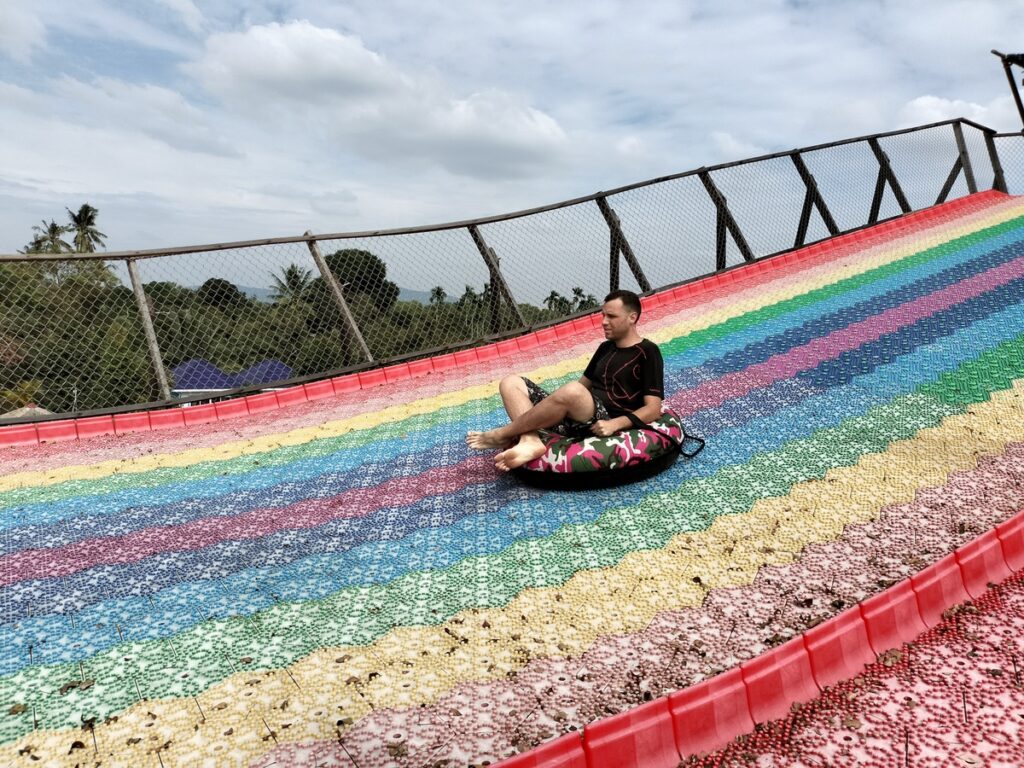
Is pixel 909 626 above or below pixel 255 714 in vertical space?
below

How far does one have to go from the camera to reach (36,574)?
3932 millimetres

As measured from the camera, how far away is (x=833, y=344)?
687 cm

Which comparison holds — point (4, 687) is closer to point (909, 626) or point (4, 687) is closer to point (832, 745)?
point (832, 745)

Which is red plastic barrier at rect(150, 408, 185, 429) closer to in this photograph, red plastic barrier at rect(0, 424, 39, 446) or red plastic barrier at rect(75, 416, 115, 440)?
red plastic barrier at rect(75, 416, 115, 440)

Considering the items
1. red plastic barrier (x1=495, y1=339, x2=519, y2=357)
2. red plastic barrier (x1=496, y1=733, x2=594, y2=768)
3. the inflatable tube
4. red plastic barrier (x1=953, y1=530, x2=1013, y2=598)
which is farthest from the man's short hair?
red plastic barrier (x1=495, y1=339, x2=519, y2=357)

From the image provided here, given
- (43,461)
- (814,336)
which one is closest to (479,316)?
(814,336)

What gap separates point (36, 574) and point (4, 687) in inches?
50.2

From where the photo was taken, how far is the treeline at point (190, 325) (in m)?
7.53

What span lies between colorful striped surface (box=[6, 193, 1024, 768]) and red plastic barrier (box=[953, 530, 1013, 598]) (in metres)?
0.16

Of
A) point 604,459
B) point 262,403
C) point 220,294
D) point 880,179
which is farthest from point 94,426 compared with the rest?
point 880,179

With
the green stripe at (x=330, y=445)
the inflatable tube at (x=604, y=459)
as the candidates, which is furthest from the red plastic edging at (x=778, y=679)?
the green stripe at (x=330, y=445)

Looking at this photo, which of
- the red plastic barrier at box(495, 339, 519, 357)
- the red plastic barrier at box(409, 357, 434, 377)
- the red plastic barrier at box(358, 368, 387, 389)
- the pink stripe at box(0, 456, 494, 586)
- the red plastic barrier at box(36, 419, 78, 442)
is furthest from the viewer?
the red plastic barrier at box(495, 339, 519, 357)

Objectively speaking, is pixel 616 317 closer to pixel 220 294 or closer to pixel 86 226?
pixel 220 294

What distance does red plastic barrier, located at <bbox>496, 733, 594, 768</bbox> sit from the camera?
2162mm
